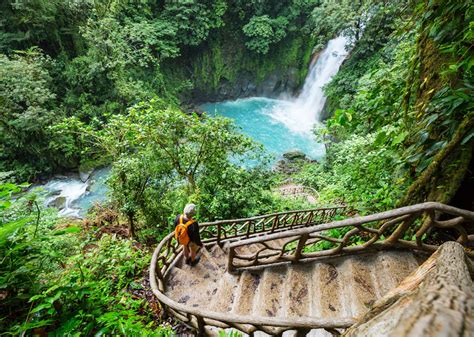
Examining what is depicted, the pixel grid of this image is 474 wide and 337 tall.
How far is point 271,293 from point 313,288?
53cm

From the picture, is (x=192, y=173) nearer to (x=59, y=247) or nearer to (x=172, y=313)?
(x=59, y=247)

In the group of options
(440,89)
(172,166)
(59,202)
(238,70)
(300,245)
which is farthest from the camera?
(238,70)

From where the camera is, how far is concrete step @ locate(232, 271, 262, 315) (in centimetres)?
315

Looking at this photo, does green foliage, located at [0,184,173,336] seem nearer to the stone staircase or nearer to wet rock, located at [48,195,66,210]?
the stone staircase

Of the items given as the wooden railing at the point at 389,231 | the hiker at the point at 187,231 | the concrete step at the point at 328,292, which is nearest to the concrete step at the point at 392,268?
the wooden railing at the point at 389,231

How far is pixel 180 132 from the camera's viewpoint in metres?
7.35

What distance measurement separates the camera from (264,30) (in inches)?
798

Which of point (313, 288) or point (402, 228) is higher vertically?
point (402, 228)

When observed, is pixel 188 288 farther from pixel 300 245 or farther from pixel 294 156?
pixel 294 156

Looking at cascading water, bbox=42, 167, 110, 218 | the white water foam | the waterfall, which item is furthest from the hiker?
the waterfall

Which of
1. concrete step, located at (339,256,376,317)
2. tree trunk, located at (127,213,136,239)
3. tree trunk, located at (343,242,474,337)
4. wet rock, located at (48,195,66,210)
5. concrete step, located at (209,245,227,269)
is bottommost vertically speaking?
wet rock, located at (48,195,66,210)

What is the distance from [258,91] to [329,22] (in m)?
12.5

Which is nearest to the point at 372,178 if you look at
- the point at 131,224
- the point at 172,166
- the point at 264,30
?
the point at 172,166

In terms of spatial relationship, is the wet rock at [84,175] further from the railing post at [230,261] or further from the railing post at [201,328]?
the railing post at [201,328]
